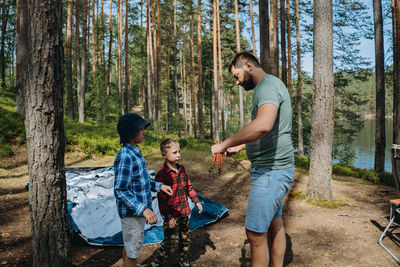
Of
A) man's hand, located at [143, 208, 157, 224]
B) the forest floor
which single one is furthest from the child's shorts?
the forest floor

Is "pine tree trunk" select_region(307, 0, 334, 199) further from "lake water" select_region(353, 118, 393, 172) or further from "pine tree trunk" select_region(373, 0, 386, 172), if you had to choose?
"lake water" select_region(353, 118, 393, 172)

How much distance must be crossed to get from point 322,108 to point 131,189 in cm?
436

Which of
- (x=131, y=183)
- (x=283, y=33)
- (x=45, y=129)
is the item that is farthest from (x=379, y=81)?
(x=45, y=129)

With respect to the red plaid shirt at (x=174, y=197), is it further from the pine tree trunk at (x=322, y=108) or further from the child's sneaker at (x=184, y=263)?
the pine tree trunk at (x=322, y=108)

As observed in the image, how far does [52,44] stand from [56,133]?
84 cm

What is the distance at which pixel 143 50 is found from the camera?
79.7ft

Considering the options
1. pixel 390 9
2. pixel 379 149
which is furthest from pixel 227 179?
pixel 390 9

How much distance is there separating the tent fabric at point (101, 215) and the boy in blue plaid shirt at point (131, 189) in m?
1.42

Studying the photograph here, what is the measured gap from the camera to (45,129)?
248 cm

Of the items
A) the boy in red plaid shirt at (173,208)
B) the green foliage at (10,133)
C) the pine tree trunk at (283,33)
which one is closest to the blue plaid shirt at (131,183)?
the boy in red plaid shirt at (173,208)

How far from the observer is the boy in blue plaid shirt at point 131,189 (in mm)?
2295

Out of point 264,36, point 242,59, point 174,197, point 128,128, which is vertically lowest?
point 174,197

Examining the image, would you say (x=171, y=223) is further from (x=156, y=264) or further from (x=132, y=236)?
(x=132, y=236)

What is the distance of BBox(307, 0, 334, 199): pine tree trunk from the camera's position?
17.3 ft
